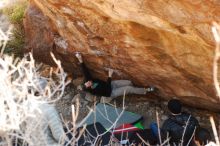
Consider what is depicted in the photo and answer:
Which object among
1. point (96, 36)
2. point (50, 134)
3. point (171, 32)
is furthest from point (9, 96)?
point (96, 36)

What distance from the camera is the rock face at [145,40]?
17.8 ft

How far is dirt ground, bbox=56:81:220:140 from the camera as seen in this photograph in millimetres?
7766

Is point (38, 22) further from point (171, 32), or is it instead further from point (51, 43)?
point (171, 32)

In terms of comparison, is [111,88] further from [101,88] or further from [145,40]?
[145,40]

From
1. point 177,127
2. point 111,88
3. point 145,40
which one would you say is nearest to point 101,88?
point 111,88

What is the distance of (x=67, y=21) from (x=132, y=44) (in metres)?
1.19

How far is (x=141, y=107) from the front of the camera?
824 cm

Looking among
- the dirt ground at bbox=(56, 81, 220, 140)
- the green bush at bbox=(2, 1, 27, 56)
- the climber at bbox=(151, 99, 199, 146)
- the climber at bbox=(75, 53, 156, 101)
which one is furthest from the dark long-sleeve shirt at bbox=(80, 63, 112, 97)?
the green bush at bbox=(2, 1, 27, 56)

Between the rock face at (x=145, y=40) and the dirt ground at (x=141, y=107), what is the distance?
0.72ft

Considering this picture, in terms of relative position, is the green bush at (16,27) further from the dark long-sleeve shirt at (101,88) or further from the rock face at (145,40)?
the dark long-sleeve shirt at (101,88)

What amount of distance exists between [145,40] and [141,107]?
1785 mm

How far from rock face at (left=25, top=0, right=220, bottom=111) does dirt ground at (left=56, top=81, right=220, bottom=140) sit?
22cm

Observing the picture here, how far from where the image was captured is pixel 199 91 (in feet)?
23.9

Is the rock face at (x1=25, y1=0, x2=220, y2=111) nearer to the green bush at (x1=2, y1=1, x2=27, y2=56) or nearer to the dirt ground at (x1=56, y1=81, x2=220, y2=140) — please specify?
the dirt ground at (x1=56, y1=81, x2=220, y2=140)
